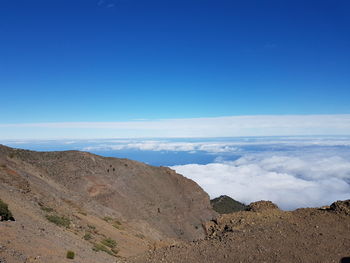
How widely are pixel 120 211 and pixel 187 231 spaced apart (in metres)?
12.5

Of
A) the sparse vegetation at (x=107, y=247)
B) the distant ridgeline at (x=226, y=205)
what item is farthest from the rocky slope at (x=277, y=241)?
the distant ridgeline at (x=226, y=205)

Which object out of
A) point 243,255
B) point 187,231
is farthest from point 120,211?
point 243,255

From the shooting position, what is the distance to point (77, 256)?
13.5 meters

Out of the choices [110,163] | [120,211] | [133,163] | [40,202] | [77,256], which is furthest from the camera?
[133,163]

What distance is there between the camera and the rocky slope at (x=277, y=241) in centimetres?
1212

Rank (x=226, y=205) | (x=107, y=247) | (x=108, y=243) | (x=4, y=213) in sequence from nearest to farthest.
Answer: (x=4, y=213) < (x=107, y=247) < (x=108, y=243) < (x=226, y=205)

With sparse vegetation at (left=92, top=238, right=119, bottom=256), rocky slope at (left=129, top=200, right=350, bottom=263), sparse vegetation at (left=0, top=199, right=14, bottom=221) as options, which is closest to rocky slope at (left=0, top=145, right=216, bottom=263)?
sparse vegetation at (left=92, top=238, right=119, bottom=256)

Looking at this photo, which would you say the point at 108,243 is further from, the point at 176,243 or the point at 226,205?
the point at 226,205

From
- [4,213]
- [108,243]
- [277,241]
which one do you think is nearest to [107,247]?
[108,243]

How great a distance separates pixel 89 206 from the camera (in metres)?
32.8

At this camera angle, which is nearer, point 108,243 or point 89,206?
point 108,243

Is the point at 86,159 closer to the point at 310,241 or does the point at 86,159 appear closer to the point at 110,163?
the point at 110,163

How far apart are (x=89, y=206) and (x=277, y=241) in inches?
985

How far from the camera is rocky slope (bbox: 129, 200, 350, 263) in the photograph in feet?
39.8
